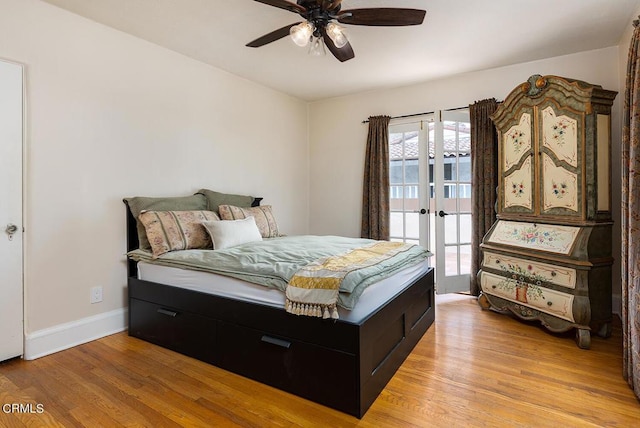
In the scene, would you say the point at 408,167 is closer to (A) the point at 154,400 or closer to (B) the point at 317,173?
(B) the point at 317,173

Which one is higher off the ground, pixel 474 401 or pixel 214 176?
pixel 214 176

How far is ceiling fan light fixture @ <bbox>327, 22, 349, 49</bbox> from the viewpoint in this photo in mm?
2013

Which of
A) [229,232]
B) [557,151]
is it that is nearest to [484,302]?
[557,151]

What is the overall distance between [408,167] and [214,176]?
2.32 m

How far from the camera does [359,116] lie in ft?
14.8

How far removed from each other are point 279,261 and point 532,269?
2.12 metres

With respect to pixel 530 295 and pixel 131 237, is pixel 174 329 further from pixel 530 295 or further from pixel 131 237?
pixel 530 295

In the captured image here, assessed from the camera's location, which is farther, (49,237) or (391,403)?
(49,237)

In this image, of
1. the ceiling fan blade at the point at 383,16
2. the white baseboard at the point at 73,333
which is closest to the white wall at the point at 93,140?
the white baseboard at the point at 73,333

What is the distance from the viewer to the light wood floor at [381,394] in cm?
164

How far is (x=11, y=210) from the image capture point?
2229 millimetres

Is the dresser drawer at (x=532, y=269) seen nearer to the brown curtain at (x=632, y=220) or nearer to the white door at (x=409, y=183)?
the brown curtain at (x=632, y=220)

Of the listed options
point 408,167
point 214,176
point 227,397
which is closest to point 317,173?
point 408,167

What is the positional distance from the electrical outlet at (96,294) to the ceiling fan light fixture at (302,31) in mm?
2419
